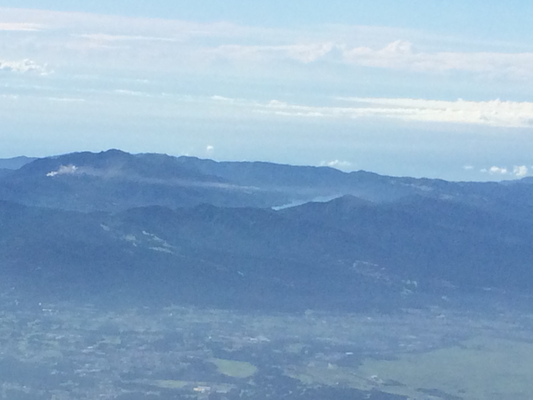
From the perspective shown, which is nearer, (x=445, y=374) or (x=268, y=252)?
(x=445, y=374)

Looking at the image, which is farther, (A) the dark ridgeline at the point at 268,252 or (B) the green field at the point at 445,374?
(A) the dark ridgeline at the point at 268,252

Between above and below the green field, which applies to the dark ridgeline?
above

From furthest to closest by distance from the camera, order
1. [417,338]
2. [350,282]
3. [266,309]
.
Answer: [350,282]
[266,309]
[417,338]

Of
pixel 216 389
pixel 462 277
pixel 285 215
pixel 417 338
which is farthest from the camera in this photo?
pixel 285 215

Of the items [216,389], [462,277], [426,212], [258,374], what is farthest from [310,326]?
[426,212]

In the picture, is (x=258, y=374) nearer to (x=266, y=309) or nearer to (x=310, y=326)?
A: (x=310, y=326)

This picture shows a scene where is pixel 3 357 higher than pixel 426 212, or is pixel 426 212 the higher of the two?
pixel 426 212

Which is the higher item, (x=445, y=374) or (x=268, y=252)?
(x=268, y=252)

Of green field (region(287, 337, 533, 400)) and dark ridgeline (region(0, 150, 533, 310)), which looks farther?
dark ridgeline (region(0, 150, 533, 310))

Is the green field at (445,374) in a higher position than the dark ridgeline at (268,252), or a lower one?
lower

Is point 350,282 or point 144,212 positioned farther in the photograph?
point 144,212
